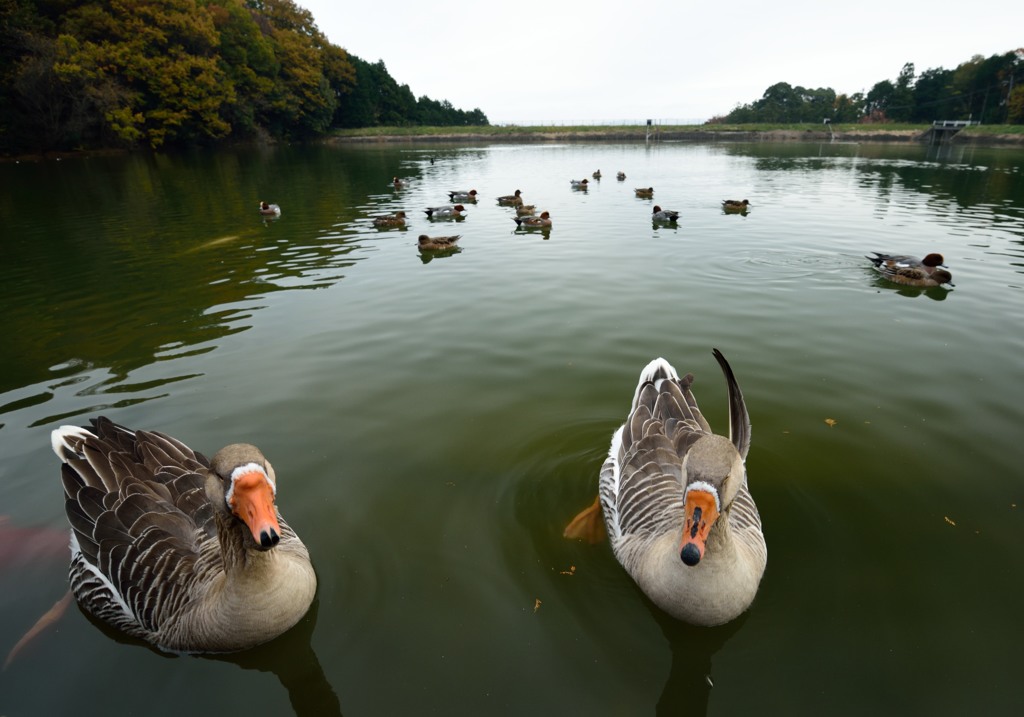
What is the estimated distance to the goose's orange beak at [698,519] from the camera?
3219 mm

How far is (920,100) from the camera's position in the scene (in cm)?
9900

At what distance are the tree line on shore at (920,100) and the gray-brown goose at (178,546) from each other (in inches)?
4213

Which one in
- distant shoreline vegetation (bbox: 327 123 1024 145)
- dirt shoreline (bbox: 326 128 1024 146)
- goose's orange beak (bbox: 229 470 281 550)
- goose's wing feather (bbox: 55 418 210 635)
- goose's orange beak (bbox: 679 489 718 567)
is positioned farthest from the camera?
distant shoreline vegetation (bbox: 327 123 1024 145)

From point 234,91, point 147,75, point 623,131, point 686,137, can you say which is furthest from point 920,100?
point 147,75

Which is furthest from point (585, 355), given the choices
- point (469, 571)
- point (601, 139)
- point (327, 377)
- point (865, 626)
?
point (601, 139)

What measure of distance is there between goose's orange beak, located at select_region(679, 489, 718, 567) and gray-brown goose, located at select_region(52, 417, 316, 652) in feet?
8.40

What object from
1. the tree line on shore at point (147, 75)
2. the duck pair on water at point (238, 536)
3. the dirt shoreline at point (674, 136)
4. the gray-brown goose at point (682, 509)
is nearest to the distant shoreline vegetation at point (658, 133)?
the dirt shoreline at point (674, 136)

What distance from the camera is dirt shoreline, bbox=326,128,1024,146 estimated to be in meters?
77.7

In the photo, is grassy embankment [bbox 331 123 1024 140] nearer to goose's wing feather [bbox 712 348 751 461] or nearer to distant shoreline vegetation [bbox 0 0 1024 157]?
distant shoreline vegetation [bbox 0 0 1024 157]

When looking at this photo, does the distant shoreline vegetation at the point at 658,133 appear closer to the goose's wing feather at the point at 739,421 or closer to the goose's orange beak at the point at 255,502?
the goose's wing feather at the point at 739,421

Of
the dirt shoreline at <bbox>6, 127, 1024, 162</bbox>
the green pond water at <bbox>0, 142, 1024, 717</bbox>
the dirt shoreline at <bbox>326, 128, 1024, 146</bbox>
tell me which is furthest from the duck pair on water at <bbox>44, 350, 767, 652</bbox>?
the dirt shoreline at <bbox>326, 128, 1024, 146</bbox>

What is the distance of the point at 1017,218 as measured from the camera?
18.9 metres

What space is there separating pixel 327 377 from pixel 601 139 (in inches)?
4022

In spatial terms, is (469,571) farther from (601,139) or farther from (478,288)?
(601,139)
